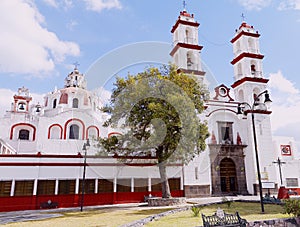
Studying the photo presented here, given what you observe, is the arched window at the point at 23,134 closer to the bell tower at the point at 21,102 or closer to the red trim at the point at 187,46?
the bell tower at the point at 21,102

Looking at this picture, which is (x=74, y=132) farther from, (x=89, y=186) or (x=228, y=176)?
(x=228, y=176)

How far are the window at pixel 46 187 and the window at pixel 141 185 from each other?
5.63m

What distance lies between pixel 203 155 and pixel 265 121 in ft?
23.9

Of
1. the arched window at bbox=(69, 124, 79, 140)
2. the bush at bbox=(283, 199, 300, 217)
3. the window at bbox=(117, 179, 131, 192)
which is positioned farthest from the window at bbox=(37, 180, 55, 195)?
the bush at bbox=(283, 199, 300, 217)

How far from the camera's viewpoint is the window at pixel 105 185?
1766cm

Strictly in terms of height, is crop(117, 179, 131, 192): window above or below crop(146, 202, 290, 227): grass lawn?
above

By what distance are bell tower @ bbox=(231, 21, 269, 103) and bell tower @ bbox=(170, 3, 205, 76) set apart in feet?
15.4

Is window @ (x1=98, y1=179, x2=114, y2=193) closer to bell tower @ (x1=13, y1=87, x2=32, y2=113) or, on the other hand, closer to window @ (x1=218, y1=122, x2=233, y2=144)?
window @ (x1=218, y1=122, x2=233, y2=144)

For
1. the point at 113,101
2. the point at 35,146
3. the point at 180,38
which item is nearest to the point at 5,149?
the point at 35,146

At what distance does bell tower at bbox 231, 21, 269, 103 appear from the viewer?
25.2m

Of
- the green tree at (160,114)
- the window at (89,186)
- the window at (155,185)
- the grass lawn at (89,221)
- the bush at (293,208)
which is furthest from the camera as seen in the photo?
the window at (155,185)

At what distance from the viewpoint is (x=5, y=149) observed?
22.3 m

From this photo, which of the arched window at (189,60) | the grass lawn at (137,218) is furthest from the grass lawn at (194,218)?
the arched window at (189,60)

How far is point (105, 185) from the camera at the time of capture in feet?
58.5
